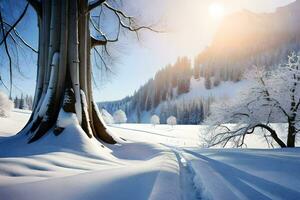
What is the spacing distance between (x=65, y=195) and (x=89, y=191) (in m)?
0.24

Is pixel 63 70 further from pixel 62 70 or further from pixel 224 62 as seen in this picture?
pixel 224 62

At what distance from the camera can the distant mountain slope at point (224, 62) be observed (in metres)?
148

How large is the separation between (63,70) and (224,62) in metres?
175

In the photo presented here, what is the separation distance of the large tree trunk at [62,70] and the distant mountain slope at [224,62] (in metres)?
126

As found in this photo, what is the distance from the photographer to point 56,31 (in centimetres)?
638

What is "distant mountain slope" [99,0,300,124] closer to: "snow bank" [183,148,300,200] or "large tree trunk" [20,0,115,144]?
"large tree trunk" [20,0,115,144]

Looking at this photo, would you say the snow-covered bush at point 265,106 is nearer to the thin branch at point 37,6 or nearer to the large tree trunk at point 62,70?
the large tree trunk at point 62,70

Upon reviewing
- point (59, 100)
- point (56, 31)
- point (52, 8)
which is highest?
point (52, 8)

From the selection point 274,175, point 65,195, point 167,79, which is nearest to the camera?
point 65,195

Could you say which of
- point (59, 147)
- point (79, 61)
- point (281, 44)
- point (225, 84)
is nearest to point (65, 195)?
point (59, 147)

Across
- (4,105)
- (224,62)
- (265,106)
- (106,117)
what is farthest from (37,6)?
(224,62)

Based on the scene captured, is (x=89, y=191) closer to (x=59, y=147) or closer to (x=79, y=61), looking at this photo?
(x=59, y=147)

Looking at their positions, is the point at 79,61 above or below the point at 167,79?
below

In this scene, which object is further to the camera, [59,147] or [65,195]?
[59,147]
